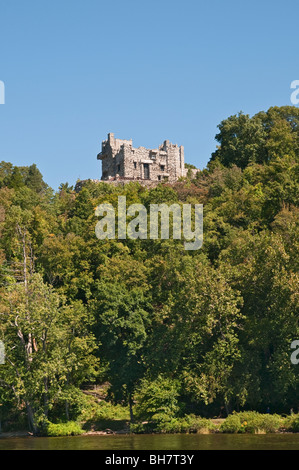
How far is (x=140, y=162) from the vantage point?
95.6 meters

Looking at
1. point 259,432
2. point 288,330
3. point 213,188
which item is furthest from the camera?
point 213,188

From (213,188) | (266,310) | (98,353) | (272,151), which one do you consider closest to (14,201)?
(213,188)

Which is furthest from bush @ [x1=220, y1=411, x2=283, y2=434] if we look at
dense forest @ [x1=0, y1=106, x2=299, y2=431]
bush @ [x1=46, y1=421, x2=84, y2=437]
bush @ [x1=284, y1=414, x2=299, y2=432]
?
bush @ [x1=46, y1=421, x2=84, y2=437]

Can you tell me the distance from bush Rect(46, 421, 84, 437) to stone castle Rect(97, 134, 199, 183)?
51122mm

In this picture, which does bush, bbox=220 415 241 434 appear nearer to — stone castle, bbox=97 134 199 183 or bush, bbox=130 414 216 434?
bush, bbox=130 414 216 434

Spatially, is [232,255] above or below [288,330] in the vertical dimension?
above

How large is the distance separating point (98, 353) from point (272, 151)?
3744cm

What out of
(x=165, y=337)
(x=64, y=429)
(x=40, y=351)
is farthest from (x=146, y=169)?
(x=64, y=429)

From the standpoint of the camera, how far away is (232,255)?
50.1 m

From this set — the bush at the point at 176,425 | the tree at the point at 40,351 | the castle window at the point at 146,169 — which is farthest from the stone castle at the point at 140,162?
the bush at the point at 176,425

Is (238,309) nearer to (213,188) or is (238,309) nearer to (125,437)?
(125,437)
